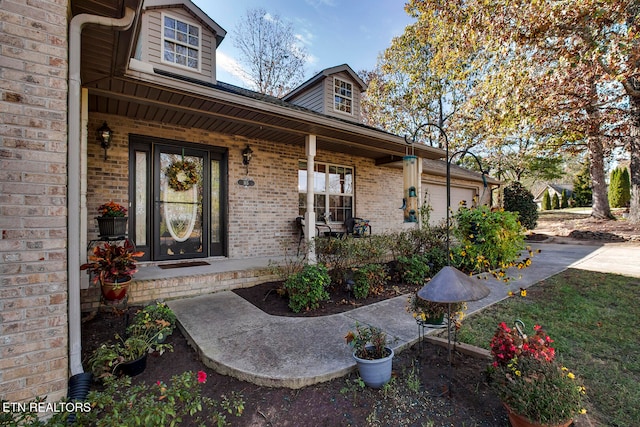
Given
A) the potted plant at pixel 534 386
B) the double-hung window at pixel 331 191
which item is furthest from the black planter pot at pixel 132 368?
the double-hung window at pixel 331 191

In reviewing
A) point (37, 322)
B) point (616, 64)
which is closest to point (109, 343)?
point (37, 322)

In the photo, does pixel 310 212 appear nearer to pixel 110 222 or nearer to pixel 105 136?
pixel 110 222

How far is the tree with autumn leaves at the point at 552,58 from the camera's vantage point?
257 inches

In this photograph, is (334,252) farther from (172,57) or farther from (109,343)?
(172,57)

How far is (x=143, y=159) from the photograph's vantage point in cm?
523

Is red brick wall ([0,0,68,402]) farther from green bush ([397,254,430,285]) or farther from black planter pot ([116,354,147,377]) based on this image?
green bush ([397,254,430,285])

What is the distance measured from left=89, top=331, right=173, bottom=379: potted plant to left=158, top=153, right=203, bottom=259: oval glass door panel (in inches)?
123

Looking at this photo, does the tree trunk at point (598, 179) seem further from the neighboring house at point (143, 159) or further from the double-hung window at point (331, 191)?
the double-hung window at point (331, 191)

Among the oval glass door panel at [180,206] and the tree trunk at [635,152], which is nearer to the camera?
the oval glass door panel at [180,206]

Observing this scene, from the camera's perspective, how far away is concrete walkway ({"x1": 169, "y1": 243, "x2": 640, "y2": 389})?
2355 mm

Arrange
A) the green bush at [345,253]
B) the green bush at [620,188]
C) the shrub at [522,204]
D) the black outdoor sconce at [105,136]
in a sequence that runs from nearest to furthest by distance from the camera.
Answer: the black outdoor sconce at [105,136] < the green bush at [345,253] < the shrub at [522,204] < the green bush at [620,188]

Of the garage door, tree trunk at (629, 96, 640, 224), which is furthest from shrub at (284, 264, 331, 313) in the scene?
tree trunk at (629, 96, 640, 224)

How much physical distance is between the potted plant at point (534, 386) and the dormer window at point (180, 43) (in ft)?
22.5

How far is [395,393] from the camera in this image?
6.95 feet
